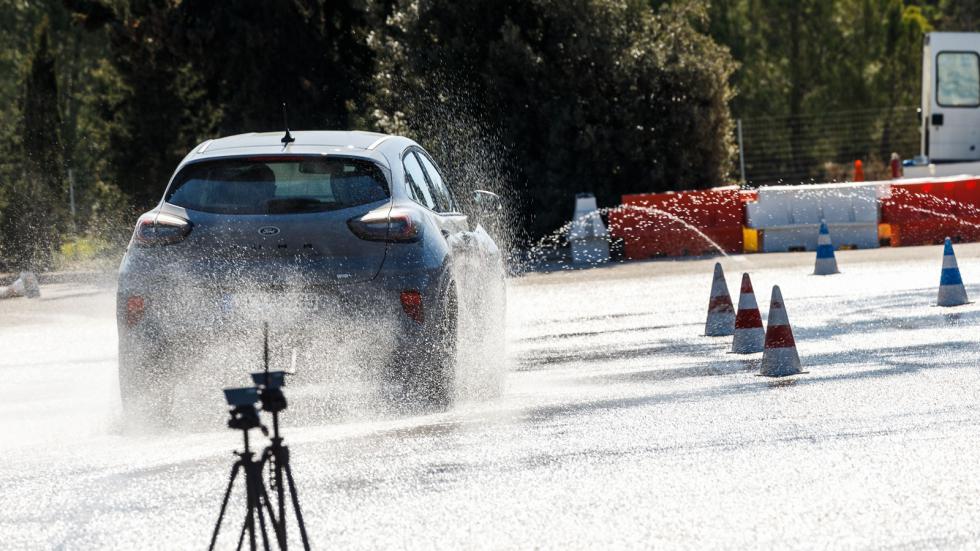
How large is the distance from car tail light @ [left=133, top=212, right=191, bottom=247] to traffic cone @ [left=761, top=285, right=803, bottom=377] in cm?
383

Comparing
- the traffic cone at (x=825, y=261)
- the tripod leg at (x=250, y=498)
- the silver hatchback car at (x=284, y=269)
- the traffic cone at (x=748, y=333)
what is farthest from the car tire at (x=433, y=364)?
the traffic cone at (x=825, y=261)

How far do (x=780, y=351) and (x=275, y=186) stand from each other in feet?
11.4

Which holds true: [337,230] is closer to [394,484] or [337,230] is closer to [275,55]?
[394,484]

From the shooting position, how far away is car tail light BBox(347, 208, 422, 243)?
9.09 meters

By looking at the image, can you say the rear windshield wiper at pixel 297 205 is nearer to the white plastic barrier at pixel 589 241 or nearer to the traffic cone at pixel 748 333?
the traffic cone at pixel 748 333

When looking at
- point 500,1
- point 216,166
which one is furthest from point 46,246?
point 216,166

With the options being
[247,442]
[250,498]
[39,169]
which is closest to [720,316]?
[250,498]

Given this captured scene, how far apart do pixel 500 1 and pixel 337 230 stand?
1874 centimetres

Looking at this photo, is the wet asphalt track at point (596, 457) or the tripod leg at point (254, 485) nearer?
the tripod leg at point (254, 485)

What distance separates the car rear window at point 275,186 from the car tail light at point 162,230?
0.48ft

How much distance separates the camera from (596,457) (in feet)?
24.9

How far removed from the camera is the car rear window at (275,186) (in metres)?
9.19

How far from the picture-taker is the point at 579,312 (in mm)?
16172

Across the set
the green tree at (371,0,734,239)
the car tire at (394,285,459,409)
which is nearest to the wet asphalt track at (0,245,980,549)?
the car tire at (394,285,459,409)
